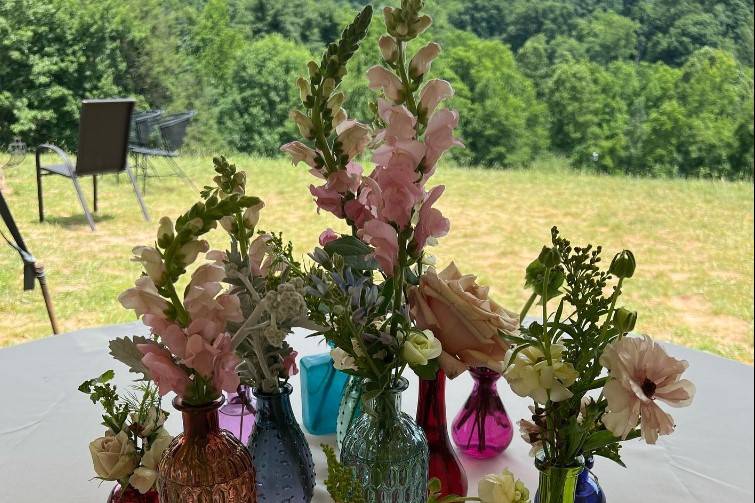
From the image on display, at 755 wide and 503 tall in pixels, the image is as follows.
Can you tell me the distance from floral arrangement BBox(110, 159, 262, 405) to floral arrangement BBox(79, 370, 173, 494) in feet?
0.36

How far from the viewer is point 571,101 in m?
4.63

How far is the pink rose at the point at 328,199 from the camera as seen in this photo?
652 millimetres

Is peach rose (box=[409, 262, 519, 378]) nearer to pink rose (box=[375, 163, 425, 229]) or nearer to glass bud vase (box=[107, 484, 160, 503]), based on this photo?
pink rose (box=[375, 163, 425, 229])

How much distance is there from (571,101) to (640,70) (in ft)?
1.37

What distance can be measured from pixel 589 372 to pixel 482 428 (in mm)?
348

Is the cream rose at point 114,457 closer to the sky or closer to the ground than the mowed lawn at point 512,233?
closer to the sky

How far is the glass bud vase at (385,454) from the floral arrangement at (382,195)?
3cm

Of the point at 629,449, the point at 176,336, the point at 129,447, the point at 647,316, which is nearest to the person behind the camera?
the point at 176,336

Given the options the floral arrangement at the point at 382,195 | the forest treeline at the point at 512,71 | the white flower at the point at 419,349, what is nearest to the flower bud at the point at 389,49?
the floral arrangement at the point at 382,195

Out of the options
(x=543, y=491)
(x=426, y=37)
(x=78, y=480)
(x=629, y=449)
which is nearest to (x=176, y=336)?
(x=543, y=491)

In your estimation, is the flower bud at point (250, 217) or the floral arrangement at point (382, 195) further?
the flower bud at point (250, 217)

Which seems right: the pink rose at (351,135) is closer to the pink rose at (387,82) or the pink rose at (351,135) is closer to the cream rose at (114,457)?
the pink rose at (387,82)

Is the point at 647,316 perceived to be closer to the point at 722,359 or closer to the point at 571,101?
the point at 571,101

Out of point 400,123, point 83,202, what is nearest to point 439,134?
point 400,123
